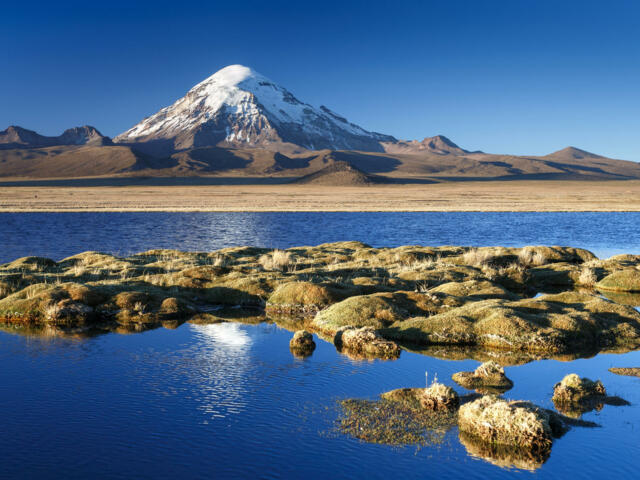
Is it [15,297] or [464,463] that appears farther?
[15,297]

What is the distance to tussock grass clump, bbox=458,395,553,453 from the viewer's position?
14.5m

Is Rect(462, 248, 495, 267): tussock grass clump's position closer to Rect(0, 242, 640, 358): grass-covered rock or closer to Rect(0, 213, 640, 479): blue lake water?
Rect(0, 242, 640, 358): grass-covered rock

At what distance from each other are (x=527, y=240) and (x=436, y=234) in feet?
35.9

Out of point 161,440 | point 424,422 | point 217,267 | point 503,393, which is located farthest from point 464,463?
point 217,267

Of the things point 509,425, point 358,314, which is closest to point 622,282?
point 358,314

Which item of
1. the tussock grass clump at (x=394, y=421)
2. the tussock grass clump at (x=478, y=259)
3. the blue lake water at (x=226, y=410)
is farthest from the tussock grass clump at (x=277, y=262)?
the tussock grass clump at (x=394, y=421)

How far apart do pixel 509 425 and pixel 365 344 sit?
28.8ft

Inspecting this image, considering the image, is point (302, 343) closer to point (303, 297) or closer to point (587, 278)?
point (303, 297)

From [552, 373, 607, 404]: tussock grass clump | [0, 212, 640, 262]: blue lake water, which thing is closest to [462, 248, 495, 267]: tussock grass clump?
[0, 212, 640, 262]: blue lake water

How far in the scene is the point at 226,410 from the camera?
16656 mm

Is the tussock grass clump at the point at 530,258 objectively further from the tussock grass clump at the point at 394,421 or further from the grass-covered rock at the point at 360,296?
the tussock grass clump at the point at 394,421

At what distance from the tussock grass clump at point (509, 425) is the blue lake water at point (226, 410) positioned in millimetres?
488

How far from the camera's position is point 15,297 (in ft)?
98.6

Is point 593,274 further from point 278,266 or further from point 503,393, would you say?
point 503,393
